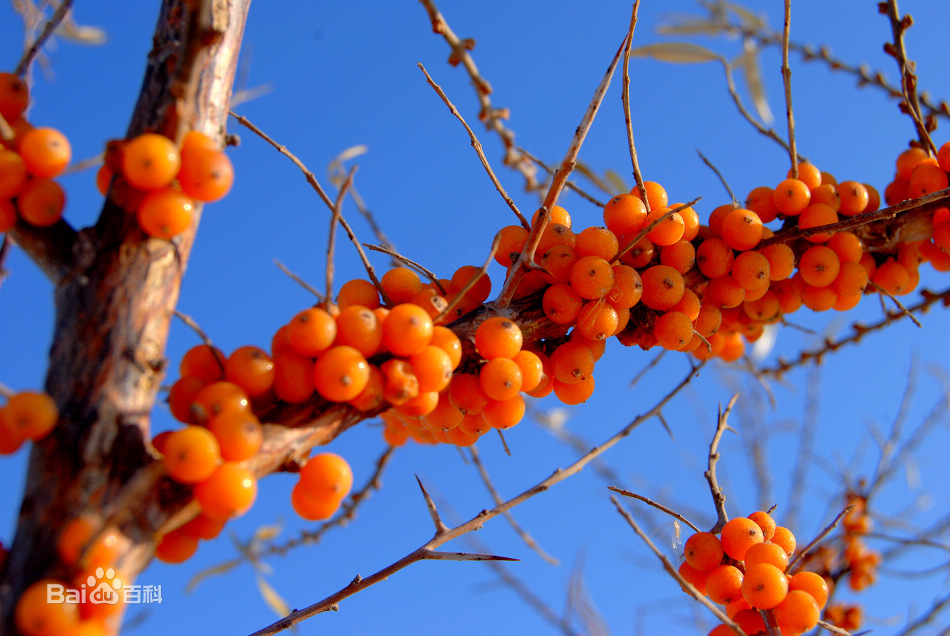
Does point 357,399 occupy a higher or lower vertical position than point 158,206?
lower

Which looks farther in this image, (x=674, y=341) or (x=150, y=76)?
(x=674, y=341)

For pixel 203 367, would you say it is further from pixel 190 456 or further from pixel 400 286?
pixel 400 286

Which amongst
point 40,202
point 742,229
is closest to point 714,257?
point 742,229

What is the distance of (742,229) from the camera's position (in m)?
2.45

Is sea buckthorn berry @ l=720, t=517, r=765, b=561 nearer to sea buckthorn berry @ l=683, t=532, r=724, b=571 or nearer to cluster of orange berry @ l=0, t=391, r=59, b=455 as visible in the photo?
sea buckthorn berry @ l=683, t=532, r=724, b=571

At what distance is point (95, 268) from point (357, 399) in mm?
714

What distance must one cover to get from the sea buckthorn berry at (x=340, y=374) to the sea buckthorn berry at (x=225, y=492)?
284mm

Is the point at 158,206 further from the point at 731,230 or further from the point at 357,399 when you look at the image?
the point at 731,230

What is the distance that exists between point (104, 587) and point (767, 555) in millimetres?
1937

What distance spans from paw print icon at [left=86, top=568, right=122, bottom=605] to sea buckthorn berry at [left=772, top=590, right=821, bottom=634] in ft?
6.38

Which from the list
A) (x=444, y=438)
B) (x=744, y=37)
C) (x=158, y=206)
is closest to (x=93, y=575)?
(x=158, y=206)

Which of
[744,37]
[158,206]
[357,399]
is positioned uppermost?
[744,37]

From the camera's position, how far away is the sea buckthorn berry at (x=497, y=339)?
1856 mm

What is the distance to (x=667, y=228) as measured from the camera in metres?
2.23
